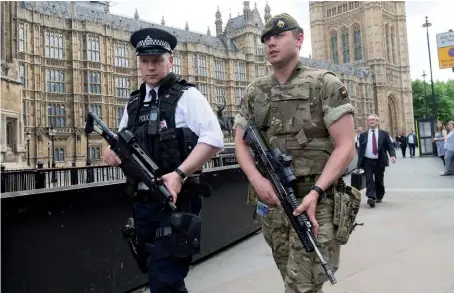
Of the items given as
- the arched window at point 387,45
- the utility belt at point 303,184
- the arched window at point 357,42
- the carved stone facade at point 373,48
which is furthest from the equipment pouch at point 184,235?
the arched window at point 387,45

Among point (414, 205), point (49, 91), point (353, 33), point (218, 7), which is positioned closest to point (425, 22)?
point (414, 205)

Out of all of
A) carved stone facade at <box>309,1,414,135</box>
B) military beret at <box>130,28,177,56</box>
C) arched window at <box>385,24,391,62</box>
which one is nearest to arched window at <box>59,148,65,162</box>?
military beret at <box>130,28,177,56</box>

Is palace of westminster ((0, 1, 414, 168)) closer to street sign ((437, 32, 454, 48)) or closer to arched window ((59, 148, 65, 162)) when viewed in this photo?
arched window ((59, 148, 65, 162))

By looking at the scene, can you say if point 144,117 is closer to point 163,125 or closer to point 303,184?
point 163,125

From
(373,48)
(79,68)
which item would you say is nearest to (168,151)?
(79,68)

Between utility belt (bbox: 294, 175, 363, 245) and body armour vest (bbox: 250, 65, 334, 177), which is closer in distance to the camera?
utility belt (bbox: 294, 175, 363, 245)

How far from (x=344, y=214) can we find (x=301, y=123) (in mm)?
556

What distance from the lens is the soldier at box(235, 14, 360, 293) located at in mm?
2182

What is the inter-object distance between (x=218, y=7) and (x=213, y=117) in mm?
62398

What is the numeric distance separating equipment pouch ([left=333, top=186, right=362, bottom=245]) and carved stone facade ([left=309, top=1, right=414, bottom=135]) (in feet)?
257

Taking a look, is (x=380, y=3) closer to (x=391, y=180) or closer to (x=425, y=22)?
(x=425, y=22)

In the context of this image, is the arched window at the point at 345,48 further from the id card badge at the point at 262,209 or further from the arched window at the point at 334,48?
the id card badge at the point at 262,209

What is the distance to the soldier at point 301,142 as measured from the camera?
2.18 meters

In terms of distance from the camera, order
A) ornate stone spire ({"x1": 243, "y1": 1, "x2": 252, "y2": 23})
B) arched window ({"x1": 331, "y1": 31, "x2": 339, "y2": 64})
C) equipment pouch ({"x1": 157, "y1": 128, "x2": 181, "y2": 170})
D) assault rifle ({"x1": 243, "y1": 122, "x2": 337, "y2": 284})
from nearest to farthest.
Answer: assault rifle ({"x1": 243, "y1": 122, "x2": 337, "y2": 284})
equipment pouch ({"x1": 157, "y1": 128, "x2": 181, "y2": 170})
ornate stone spire ({"x1": 243, "y1": 1, "x2": 252, "y2": 23})
arched window ({"x1": 331, "y1": 31, "x2": 339, "y2": 64})
